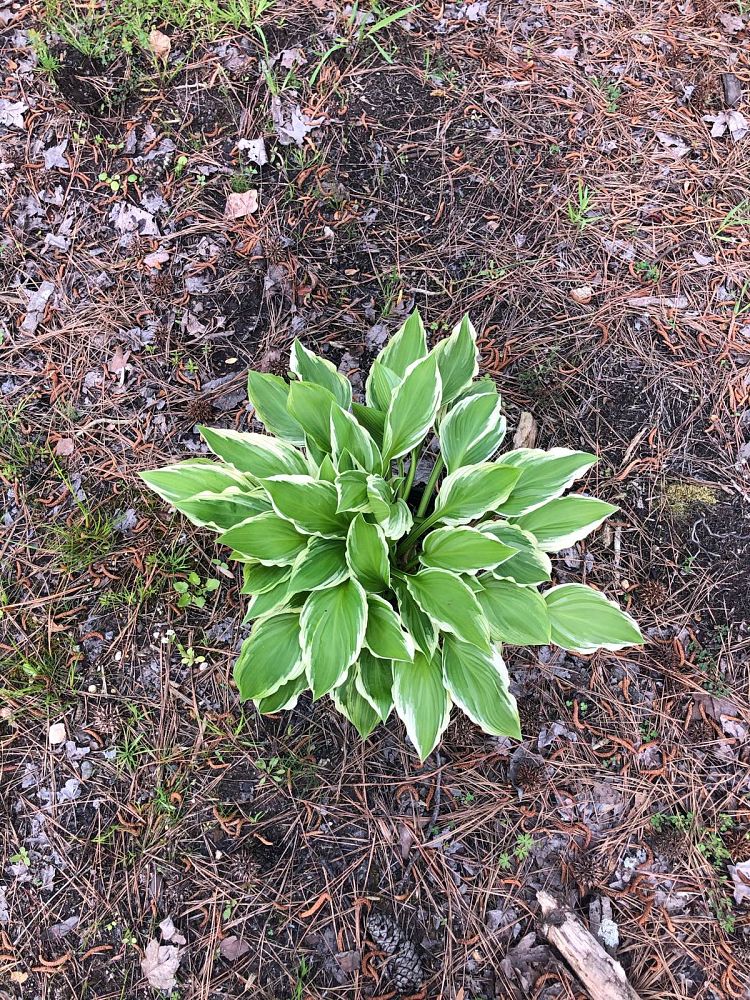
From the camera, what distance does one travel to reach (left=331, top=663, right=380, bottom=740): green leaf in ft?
6.32

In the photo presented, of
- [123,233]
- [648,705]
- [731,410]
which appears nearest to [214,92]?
[123,233]

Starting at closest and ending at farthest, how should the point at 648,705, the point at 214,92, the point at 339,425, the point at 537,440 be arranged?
the point at 339,425 < the point at 648,705 < the point at 537,440 < the point at 214,92

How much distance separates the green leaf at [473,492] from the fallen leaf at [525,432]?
2.55 ft

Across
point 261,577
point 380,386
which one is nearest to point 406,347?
point 380,386

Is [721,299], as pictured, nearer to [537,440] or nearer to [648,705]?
[537,440]

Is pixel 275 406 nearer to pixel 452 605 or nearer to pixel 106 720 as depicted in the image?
pixel 452 605

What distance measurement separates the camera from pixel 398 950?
2031 mm

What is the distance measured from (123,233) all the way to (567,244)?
2.14 meters

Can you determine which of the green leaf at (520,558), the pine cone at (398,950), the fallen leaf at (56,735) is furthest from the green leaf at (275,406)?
the pine cone at (398,950)

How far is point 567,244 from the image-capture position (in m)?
2.88

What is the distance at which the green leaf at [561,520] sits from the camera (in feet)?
6.26

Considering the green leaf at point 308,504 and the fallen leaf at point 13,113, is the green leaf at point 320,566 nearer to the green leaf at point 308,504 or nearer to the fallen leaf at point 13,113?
the green leaf at point 308,504

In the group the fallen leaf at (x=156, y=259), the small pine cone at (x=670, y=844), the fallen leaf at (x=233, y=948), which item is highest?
the fallen leaf at (x=156, y=259)

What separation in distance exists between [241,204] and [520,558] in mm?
2175
